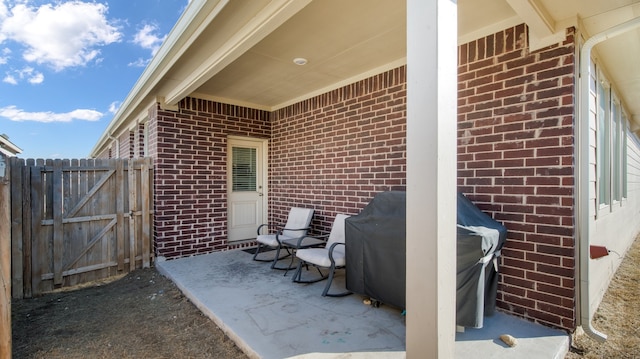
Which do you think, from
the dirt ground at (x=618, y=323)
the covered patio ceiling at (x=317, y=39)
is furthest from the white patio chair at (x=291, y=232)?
the dirt ground at (x=618, y=323)

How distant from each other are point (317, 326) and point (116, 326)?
1862mm

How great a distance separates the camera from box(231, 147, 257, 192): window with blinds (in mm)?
5520

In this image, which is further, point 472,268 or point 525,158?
point 525,158

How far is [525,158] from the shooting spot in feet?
8.30

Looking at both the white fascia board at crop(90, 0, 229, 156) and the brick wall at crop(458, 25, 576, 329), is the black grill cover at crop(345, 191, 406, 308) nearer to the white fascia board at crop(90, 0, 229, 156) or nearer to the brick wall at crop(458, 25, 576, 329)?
the brick wall at crop(458, 25, 576, 329)

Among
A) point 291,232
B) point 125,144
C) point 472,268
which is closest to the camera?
point 472,268

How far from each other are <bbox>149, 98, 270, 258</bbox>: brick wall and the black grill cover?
2.96 m

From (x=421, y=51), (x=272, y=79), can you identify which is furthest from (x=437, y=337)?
(x=272, y=79)

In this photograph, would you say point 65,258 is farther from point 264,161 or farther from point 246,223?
point 264,161

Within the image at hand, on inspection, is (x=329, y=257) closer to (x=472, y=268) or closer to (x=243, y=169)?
(x=472, y=268)

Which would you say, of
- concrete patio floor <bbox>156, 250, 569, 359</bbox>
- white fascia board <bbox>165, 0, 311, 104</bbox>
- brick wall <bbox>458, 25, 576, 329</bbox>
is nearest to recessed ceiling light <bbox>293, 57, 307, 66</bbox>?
white fascia board <bbox>165, 0, 311, 104</bbox>

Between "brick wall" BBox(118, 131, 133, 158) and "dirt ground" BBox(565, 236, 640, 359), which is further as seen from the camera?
"brick wall" BBox(118, 131, 133, 158)

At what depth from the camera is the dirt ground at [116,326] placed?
2.29 metres

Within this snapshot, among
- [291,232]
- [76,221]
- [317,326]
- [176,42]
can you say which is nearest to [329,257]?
[317,326]
